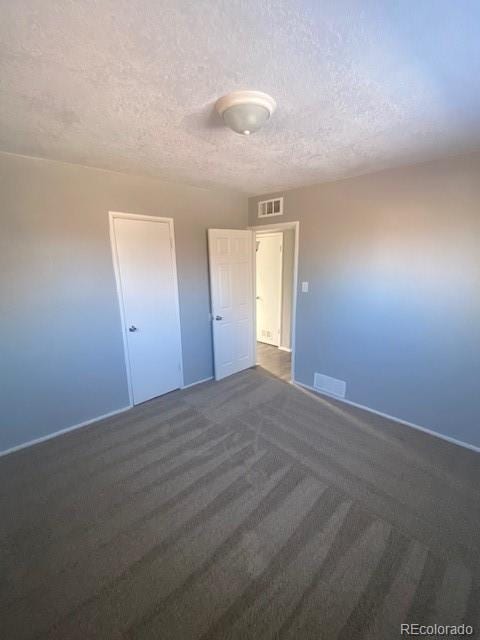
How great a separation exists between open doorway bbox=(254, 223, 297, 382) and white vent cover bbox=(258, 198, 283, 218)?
0.83 metres

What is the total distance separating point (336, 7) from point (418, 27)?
334mm

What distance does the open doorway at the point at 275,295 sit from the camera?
464 cm

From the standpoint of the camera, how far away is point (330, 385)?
128 inches

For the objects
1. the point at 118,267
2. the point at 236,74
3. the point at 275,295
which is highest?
the point at 236,74

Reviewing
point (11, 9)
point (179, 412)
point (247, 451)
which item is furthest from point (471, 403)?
point (11, 9)

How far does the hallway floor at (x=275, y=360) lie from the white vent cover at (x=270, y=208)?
2.15m

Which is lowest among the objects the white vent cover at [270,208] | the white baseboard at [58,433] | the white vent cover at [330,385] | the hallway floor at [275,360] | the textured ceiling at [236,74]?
the white baseboard at [58,433]

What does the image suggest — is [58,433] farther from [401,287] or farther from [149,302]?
[401,287]

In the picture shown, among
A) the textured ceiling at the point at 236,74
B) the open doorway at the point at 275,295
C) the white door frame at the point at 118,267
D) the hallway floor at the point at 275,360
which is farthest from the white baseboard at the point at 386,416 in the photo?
the textured ceiling at the point at 236,74

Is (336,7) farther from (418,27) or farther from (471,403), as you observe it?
(471,403)

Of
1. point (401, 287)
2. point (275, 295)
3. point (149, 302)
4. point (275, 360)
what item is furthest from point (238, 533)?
point (275, 295)
